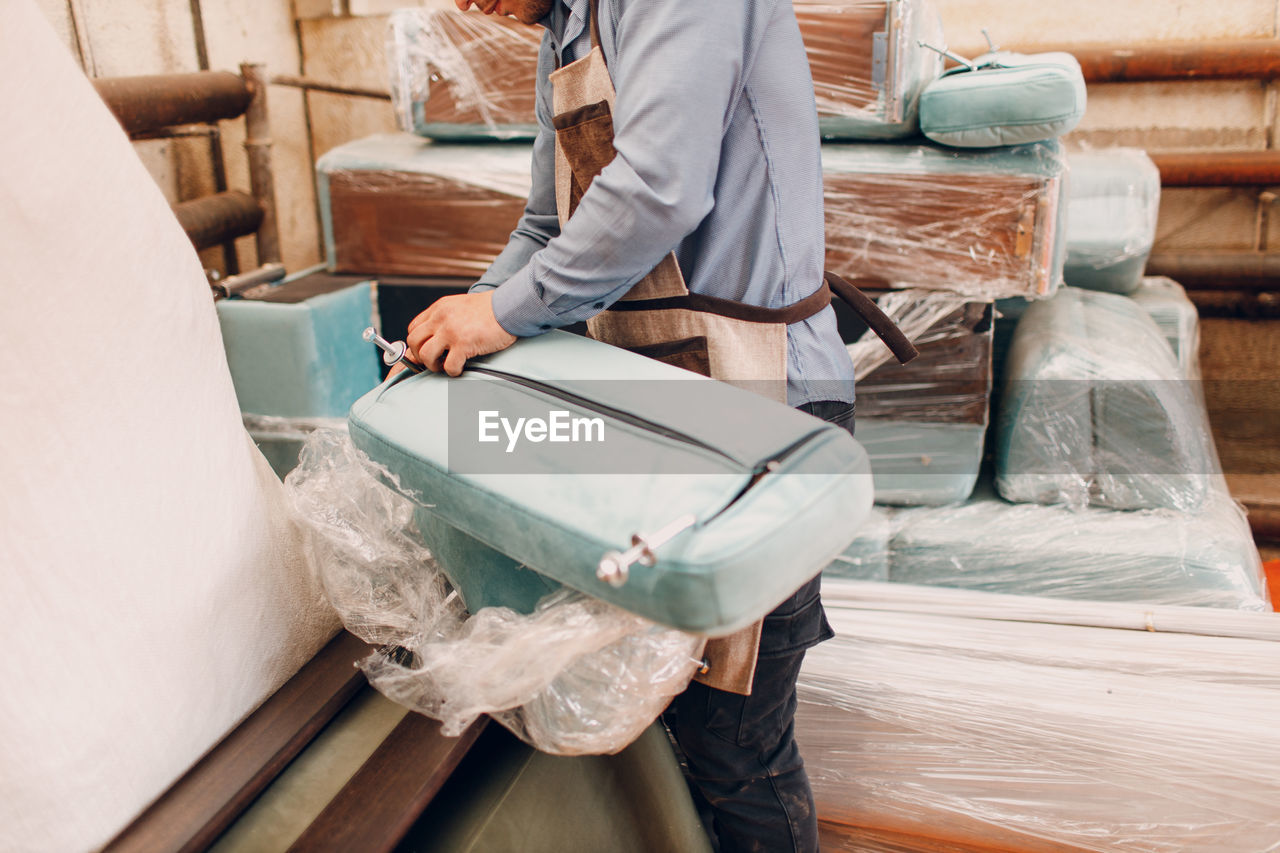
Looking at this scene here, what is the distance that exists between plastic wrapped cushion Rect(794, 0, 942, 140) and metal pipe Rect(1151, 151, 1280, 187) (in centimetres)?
153

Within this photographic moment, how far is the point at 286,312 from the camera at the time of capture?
182 centimetres

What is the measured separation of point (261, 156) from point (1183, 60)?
9.40 ft

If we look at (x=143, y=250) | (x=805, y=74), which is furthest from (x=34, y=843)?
(x=805, y=74)

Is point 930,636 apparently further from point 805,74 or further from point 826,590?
point 805,74

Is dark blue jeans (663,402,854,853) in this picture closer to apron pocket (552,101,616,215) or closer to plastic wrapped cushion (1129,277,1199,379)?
apron pocket (552,101,616,215)

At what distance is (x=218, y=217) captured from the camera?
88.9 inches

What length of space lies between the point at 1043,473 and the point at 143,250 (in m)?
1.73

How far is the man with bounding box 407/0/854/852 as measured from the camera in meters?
0.77

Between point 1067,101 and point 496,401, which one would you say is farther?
point 1067,101

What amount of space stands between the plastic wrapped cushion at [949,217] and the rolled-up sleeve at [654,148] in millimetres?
1060

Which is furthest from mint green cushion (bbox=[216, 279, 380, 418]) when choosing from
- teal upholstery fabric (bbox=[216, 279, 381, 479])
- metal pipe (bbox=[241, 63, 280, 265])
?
metal pipe (bbox=[241, 63, 280, 265])

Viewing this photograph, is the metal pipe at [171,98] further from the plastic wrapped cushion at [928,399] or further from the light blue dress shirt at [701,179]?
the plastic wrapped cushion at [928,399]

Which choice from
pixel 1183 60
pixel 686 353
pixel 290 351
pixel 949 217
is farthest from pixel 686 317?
pixel 1183 60

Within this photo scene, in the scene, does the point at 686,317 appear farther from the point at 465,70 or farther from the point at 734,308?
the point at 465,70
